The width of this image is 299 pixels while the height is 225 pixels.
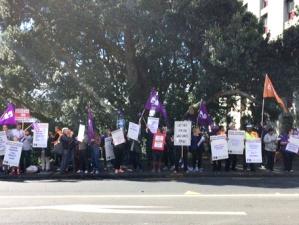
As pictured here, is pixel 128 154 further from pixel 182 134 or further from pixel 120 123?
pixel 120 123

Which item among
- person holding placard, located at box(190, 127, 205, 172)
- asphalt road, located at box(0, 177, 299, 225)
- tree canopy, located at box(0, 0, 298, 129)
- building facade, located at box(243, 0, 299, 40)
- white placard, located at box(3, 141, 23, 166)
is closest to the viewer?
asphalt road, located at box(0, 177, 299, 225)

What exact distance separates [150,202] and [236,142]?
883 centimetres

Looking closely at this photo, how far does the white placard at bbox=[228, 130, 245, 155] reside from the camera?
64.4 ft

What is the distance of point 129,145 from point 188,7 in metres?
7.09

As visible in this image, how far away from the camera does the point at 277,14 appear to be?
1565 inches

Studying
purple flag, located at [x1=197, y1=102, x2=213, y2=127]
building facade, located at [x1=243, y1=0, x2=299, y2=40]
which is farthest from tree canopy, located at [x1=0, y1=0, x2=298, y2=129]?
building facade, located at [x1=243, y1=0, x2=299, y2=40]

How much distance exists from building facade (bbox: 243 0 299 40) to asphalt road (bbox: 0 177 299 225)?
79.5 ft

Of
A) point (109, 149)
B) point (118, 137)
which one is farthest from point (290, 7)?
point (109, 149)

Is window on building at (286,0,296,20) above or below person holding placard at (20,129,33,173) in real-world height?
above

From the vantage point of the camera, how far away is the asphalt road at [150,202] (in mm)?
9445

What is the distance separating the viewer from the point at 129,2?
904 inches

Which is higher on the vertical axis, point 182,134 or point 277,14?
point 277,14

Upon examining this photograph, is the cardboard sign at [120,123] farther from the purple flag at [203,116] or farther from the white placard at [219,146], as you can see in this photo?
the white placard at [219,146]

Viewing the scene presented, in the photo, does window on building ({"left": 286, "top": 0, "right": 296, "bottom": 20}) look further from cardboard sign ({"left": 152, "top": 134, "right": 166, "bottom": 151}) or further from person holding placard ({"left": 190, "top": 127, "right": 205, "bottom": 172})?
cardboard sign ({"left": 152, "top": 134, "right": 166, "bottom": 151})
